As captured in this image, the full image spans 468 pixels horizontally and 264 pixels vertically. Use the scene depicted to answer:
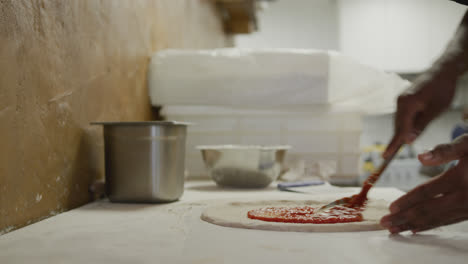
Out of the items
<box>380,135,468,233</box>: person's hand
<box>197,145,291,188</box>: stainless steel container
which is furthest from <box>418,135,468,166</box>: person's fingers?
<box>197,145,291,188</box>: stainless steel container

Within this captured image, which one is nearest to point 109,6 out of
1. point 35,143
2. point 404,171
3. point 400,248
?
point 35,143

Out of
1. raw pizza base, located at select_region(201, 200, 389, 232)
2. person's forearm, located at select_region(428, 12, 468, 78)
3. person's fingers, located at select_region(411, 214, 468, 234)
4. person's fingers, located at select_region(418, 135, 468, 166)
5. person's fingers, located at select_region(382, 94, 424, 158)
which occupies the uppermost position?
person's forearm, located at select_region(428, 12, 468, 78)

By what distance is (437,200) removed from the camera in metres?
0.81

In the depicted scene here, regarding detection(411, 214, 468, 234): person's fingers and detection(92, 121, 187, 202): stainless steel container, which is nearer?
detection(411, 214, 468, 234): person's fingers

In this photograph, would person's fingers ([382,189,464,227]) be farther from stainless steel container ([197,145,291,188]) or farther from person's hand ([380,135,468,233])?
stainless steel container ([197,145,291,188])

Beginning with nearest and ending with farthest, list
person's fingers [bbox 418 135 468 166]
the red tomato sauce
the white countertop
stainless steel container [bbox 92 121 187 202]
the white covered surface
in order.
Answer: the white countertop < person's fingers [bbox 418 135 468 166] < the red tomato sauce < stainless steel container [bbox 92 121 187 202] < the white covered surface

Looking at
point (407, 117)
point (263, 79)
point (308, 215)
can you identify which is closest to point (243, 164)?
point (263, 79)

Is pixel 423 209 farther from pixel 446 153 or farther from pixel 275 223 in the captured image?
pixel 275 223

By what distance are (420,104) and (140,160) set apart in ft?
2.25

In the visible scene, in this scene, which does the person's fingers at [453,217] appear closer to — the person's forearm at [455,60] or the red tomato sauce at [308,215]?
the red tomato sauce at [308,215]

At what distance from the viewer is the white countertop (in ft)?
2.21

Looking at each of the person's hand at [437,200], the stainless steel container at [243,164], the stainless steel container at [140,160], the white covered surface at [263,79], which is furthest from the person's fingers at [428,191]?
the white covered surface at [263,79]

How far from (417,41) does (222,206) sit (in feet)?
13.7

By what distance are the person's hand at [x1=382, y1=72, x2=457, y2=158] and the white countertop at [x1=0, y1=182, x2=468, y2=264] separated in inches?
7.1
